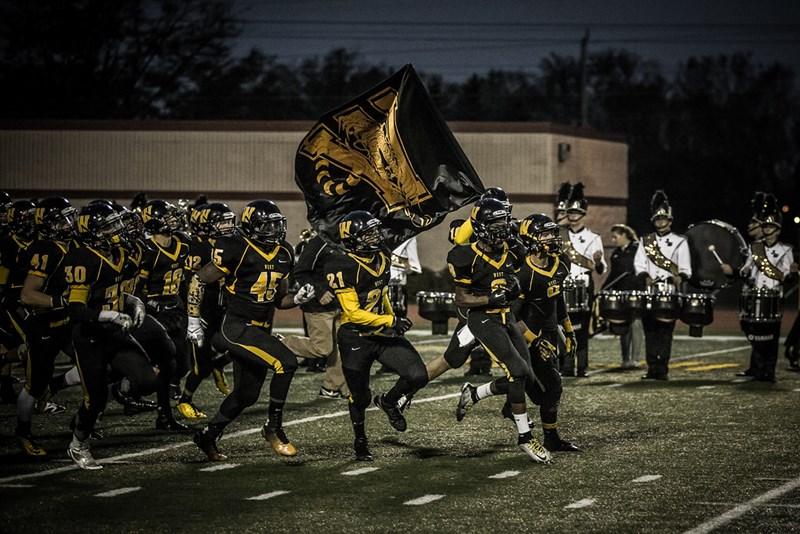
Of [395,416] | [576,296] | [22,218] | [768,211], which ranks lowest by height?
[395,416]

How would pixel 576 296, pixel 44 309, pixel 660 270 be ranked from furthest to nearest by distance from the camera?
pixel 660 270, pixel 576 296, pixel 44 309

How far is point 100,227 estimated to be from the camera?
33.0 feet

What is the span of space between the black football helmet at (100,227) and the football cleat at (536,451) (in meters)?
3.26

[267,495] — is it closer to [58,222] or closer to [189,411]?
[58,222]

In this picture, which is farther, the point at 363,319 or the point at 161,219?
the point at 161,219

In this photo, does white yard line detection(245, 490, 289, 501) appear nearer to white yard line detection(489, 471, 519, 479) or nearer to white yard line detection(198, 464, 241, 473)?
white yard line detection(198, 464, 241, 473)

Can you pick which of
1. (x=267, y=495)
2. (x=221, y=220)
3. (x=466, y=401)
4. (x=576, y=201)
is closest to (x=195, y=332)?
(x=221, y=220)

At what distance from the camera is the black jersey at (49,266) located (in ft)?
33.8

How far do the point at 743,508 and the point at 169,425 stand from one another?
5249 millimetres

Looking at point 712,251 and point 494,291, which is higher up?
point 712,251

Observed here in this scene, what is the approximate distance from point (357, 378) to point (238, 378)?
2.86ft

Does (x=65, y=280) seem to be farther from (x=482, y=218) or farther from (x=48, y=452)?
(x=482, y=218)

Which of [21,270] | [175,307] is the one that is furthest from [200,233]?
[21,270]

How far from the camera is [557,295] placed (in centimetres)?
1173
